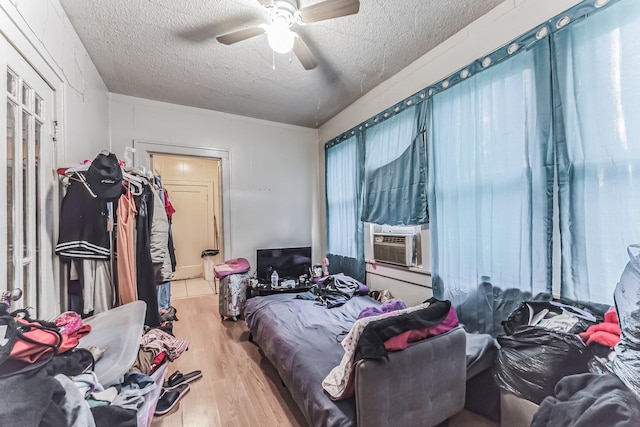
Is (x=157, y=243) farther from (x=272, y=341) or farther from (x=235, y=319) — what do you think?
(x=235, y=319)

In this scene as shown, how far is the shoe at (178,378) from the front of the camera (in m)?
1.94

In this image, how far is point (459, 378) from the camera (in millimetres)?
1520

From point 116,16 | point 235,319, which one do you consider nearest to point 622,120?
point 116,16

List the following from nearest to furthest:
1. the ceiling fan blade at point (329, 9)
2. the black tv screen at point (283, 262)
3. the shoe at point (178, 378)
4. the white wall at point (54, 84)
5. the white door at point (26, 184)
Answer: the white door at point (26, 184)
the white wall at point (54, 84)
the ceiling fan blade at point (329, 9)
the shoe at point (178, 378)
the black tv screen at point (283, 262)

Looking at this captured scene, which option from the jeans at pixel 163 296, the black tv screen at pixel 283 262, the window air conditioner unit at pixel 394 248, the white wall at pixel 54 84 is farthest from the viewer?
the black tv screen at pixel 283 262

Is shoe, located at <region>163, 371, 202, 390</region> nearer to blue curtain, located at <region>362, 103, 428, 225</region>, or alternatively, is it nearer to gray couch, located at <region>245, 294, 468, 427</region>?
gray couch, located at <region>245, 294, 468, 427</region>

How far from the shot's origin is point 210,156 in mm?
3488

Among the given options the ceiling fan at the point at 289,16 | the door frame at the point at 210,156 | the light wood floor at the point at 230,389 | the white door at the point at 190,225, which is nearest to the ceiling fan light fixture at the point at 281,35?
the ceiling fan at the point at 289,16

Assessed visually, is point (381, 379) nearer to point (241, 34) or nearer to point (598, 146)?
point (598, 146)

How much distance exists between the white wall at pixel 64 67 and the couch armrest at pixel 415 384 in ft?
7.44

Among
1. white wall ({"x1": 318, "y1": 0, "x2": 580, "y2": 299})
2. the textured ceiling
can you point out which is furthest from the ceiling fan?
white wall ({"x1": 318, "y1": 0, "x2": 580, "y2": 299})

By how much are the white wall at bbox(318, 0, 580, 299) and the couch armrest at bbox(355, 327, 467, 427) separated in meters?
1.00

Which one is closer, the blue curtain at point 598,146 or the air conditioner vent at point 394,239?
the blue curtain at point 598,146

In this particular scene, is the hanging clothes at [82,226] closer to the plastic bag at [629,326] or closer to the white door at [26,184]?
the white door at [26,184]
